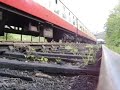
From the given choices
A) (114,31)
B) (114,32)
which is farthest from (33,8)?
(114,31)

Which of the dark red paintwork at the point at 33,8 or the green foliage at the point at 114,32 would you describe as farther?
the green foliage at the point at 114,32

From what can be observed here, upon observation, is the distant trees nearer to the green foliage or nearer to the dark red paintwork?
the green foliage

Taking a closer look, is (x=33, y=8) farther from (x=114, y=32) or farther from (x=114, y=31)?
(x=114, y=31)

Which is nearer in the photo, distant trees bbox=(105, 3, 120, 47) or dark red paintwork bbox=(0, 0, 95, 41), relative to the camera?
dark red paintwork bbox=(0, 0, 95, 41)

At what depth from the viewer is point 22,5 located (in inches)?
227

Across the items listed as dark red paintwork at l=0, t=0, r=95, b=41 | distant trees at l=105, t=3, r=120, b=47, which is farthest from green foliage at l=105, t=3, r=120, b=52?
dark red paintwork at l=0, t=0, r=95, b=41

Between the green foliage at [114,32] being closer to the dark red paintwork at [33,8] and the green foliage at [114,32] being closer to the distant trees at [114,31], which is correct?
the distant trees at [114,31]

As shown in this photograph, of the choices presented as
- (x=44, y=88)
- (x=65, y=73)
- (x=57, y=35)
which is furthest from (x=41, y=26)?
(x=44, y=88)

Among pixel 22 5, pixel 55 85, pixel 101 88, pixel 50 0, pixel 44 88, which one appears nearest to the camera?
pixel 101 88

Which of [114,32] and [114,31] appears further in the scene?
[114,31]

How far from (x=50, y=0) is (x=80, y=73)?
7.46m

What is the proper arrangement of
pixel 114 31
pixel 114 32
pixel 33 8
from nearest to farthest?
pixel 33 8, pixel 114 32, pixel 114 31

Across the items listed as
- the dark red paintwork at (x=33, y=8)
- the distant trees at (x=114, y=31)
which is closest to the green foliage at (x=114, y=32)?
the distant trees at (x=114, y=31)

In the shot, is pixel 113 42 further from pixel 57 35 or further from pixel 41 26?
pixel 41 26
